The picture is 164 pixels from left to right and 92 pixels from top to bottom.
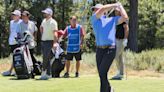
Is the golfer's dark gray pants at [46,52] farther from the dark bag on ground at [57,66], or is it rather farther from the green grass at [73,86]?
the dark bag on ground at [57,66]

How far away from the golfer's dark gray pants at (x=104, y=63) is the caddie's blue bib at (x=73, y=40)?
498 cm

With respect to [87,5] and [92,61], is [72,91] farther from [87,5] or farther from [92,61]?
[87,5]

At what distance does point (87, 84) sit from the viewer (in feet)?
36.1

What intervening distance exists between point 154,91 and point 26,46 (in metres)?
4.48

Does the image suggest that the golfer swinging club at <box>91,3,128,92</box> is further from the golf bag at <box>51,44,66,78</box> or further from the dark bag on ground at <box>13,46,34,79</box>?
the golf bag at <box>51,44,66,78</box>

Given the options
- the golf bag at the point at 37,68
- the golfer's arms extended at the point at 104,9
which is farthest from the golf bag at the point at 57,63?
the golfer's arms extended at the point at 104,9

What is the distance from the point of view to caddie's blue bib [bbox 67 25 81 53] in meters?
13.4

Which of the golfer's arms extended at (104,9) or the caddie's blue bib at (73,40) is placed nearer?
the golfer's arms extended at (104,9)

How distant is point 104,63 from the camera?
8219mm

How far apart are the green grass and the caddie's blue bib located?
1656mm

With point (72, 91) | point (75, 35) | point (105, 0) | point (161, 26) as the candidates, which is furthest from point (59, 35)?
point (161, 26)

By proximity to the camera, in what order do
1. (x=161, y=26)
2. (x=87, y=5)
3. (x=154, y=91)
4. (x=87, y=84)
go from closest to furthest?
1. (x=154, y=91)
2. (x=87, y=84)
3. (x=87, y=5)
4. (x=161, y=26)

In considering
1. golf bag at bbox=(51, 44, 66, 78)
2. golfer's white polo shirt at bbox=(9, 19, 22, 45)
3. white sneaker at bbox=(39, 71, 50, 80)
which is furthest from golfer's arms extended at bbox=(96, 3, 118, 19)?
golfer's white polo shirt at bbox=(9, 19, 22, 45)

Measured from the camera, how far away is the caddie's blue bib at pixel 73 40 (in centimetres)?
1341
